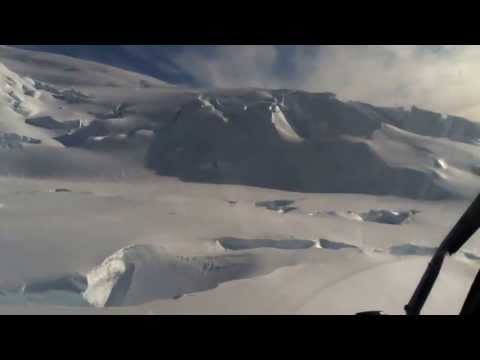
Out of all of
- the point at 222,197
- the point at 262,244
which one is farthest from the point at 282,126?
the point at 262,244

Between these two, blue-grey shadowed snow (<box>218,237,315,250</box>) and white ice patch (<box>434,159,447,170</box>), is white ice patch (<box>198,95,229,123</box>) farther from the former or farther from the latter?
blue-grey shadowed snow (<box>218,237,315,250</box>)

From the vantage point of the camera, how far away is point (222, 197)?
22938mm

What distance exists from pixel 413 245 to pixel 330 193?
31.4 feet

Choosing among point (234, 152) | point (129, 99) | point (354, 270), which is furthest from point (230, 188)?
point (129, 99)

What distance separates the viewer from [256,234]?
1509 centimetres

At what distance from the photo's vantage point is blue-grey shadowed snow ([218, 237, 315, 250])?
1384 cm

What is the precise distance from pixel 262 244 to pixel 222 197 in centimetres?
919

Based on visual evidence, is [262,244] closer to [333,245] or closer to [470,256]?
[333,245]

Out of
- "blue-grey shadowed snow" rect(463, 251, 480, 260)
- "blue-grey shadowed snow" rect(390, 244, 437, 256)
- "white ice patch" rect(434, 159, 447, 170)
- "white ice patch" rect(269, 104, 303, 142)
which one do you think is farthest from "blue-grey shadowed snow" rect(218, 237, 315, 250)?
"white ice patch" rect(269, 104, 303, 142)

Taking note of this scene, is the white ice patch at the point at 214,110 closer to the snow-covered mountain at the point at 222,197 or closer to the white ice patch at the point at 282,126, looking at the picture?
the snow-covered mountain at the point at 222,197

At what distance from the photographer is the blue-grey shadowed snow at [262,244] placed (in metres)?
13.8

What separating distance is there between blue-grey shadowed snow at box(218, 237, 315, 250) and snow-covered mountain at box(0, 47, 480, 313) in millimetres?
60

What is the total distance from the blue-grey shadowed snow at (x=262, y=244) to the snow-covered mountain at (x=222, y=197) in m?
0.06

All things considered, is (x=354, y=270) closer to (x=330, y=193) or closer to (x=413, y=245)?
(x=413, y=245)
